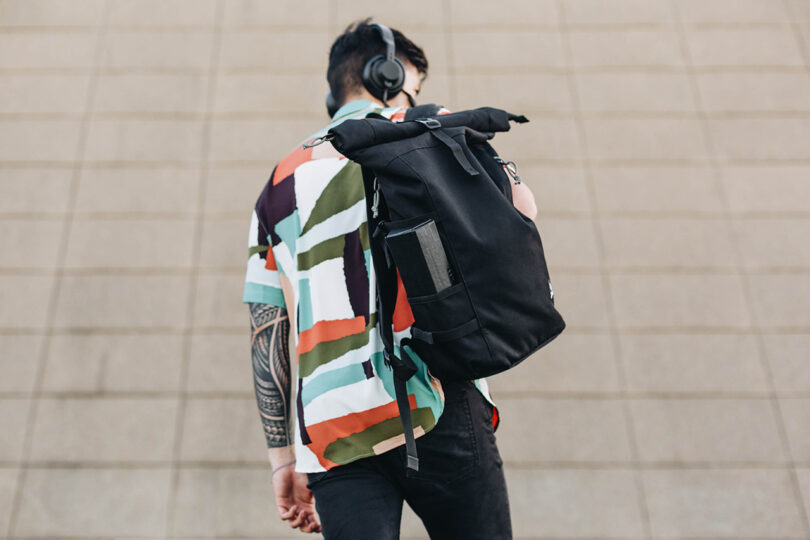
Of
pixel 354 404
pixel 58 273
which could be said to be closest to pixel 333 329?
pixel 354 404

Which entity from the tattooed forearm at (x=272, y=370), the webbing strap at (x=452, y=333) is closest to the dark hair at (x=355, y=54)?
the tattooed forearm at (x=272, y=370)

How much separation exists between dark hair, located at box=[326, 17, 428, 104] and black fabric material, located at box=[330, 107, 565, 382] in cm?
35

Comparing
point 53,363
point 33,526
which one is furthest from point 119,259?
point 33,526

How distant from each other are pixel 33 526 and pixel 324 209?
2.01 m

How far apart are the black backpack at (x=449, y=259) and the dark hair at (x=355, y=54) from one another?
36 cm

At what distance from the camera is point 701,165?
95.3 inches

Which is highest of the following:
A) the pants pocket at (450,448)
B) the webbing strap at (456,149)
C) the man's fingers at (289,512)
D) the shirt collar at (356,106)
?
the shirt collar at (356,106)

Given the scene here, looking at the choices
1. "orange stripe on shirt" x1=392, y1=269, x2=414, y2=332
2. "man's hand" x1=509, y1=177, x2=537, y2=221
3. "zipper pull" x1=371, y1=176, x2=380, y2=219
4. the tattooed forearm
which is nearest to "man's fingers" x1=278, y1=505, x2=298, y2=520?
the tattooed forearm

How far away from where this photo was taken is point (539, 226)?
2.35 metres

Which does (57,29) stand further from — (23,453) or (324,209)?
(324,209)

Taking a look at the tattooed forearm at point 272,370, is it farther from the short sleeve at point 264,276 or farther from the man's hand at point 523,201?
the man's hand at point 523,201

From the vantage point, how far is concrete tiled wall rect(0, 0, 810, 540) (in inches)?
80.4

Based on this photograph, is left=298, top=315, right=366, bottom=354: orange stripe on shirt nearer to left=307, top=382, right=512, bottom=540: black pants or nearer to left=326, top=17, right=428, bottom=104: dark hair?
left=307, top=382, right=512, bottom=540: black pants

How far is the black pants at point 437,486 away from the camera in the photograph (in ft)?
2.57
